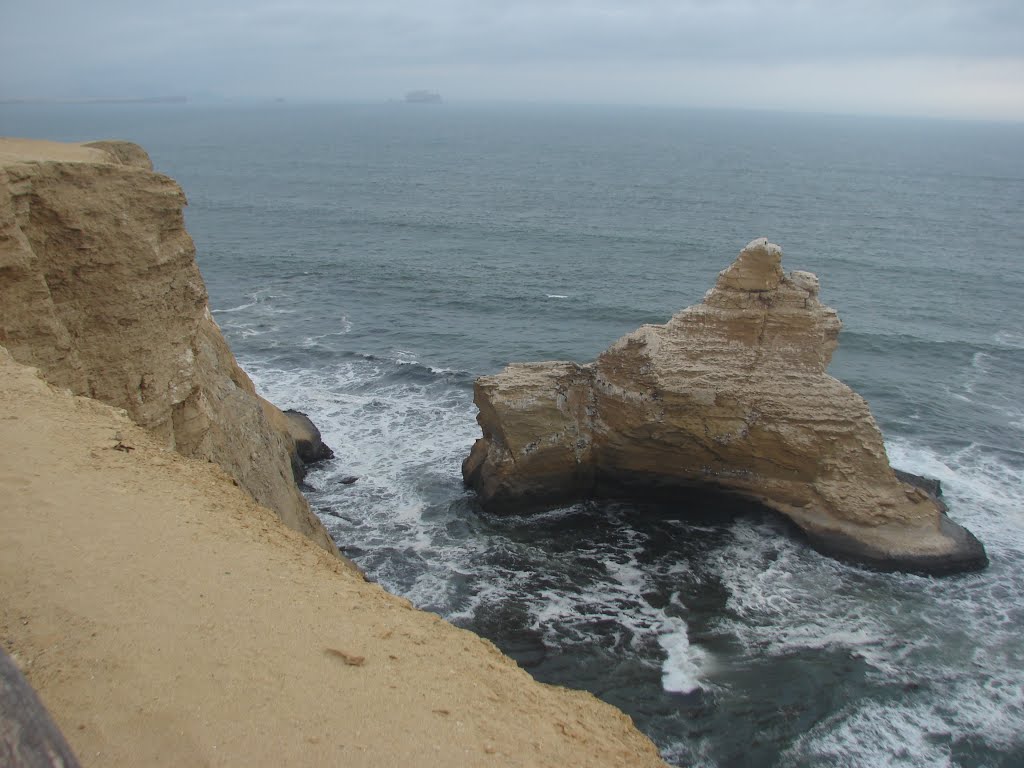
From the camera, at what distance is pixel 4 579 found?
25.3 ft

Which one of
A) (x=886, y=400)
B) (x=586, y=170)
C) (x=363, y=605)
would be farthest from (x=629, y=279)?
(x=586, y=170)

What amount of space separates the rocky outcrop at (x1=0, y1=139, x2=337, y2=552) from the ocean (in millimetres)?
9331

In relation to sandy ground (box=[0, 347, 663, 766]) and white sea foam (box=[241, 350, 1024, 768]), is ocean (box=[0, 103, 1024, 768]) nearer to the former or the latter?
white sea foam (box=[241, 350, 1024, 768])

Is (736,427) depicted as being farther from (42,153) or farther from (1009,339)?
(1009,339)

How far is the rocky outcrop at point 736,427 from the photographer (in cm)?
2370

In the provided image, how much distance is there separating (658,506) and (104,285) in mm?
18249

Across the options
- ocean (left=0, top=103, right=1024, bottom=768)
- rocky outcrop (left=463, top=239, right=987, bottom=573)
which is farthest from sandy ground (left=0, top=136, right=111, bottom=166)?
rocky outcrop (left=463, top=239, right=987, bottom=573)

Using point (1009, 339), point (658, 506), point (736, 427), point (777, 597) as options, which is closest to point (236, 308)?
point (658, 506)

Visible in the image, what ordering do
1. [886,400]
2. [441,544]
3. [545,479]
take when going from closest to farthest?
[441,544] → [545,479] → [886,400]

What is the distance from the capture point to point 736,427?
24469mm

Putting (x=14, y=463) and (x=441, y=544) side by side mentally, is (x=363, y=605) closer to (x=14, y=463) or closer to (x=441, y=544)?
(x=14, y=463)

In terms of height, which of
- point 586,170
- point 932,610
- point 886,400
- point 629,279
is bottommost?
point 932,610

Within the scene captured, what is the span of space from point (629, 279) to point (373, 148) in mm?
93576

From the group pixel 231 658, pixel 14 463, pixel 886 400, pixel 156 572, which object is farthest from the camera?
pixel 886 400
